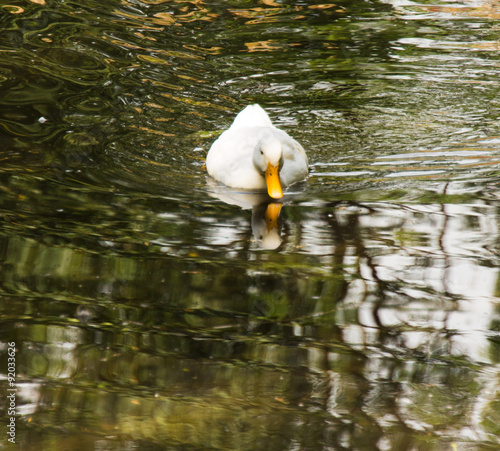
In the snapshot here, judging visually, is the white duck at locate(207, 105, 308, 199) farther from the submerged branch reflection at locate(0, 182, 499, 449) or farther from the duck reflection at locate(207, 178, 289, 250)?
the submerged branch reflection at locate(0, 182, 499, 449)

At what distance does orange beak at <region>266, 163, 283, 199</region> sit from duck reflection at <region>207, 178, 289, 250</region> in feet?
0.36

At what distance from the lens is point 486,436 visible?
11.5 feet

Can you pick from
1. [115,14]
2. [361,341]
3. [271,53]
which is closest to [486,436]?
[361,341]

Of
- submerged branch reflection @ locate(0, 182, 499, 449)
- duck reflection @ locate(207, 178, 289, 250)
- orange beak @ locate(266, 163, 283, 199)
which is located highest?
orange beak @ locate(266, 163, 283, 199)

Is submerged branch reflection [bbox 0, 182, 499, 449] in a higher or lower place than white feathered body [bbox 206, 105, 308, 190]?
lower

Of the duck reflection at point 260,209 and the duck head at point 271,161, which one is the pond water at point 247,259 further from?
the duck head at point 271,161

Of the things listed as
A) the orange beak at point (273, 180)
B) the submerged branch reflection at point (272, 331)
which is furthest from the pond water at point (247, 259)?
the orange beak at point (273, 180)

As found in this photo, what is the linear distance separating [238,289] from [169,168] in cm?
263

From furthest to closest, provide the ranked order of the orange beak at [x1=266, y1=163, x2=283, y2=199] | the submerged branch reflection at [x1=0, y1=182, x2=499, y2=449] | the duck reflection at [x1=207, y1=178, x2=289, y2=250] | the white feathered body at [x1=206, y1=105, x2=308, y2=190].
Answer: the white feathered body at [x1=206, y1=105, x2=308, y2=190] → the orange beak at [x1=266, y1=163, x2=283, y2=199] → the duck reflection at [x1=207, y1=178, x2=289, y2=250] → the submerged branch reflection at [x1=0, y1=182, x2=499, y2=449]

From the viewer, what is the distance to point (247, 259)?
5258mm

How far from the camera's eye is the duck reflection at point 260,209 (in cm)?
564

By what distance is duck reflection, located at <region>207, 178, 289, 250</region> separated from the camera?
5.64m

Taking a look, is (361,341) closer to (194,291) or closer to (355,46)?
(194,291)

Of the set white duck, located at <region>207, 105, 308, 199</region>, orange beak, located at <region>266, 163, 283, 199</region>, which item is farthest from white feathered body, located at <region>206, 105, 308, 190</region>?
orange beak, located at <region>266, 163, 283, 199</region>
